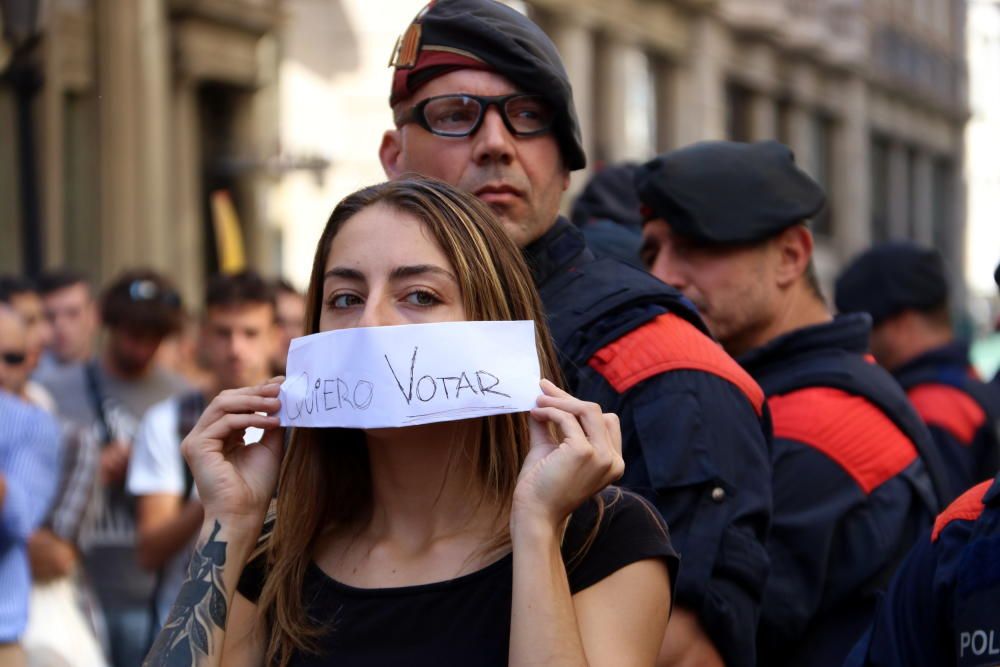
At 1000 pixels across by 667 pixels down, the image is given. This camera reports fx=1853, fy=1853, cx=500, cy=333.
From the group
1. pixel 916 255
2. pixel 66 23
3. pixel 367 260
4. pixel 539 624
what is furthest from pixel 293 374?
pixel 66 23

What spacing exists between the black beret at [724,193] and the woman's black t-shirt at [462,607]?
5.06 feet

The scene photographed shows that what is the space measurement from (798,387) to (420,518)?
5.06 feet

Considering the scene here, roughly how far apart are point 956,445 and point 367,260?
373 cm

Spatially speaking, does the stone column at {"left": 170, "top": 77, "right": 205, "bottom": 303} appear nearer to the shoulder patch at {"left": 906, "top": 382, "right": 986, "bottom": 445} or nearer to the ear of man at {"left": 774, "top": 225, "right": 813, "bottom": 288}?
the shoulder patch at {"left": 906, "top": 382, "right": 986, "bottom": 445}

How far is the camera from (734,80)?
33.1 m

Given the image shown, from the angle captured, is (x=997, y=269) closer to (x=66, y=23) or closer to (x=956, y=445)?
(x=956, y=445)

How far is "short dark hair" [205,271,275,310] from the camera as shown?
7.12 meters

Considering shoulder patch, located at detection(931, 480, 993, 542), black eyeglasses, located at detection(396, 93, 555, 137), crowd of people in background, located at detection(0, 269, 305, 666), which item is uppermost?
black eyeglasses, located at detection(396, 93, 555, 137)

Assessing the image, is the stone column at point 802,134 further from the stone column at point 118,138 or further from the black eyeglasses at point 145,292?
the black eyeglasses at point 145,292

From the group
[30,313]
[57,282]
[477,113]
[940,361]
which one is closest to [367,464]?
[477,113]

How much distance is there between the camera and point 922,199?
45188 mm

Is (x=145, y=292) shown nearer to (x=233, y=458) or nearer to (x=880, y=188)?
(x=233, y=458)

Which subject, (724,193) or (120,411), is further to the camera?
(120,411)

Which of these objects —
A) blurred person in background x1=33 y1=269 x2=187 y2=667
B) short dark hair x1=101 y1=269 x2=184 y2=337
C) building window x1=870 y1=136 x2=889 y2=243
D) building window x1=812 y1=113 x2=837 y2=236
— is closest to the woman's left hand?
blurred person in background x1=33 y1=269 x2=187 y2=667
